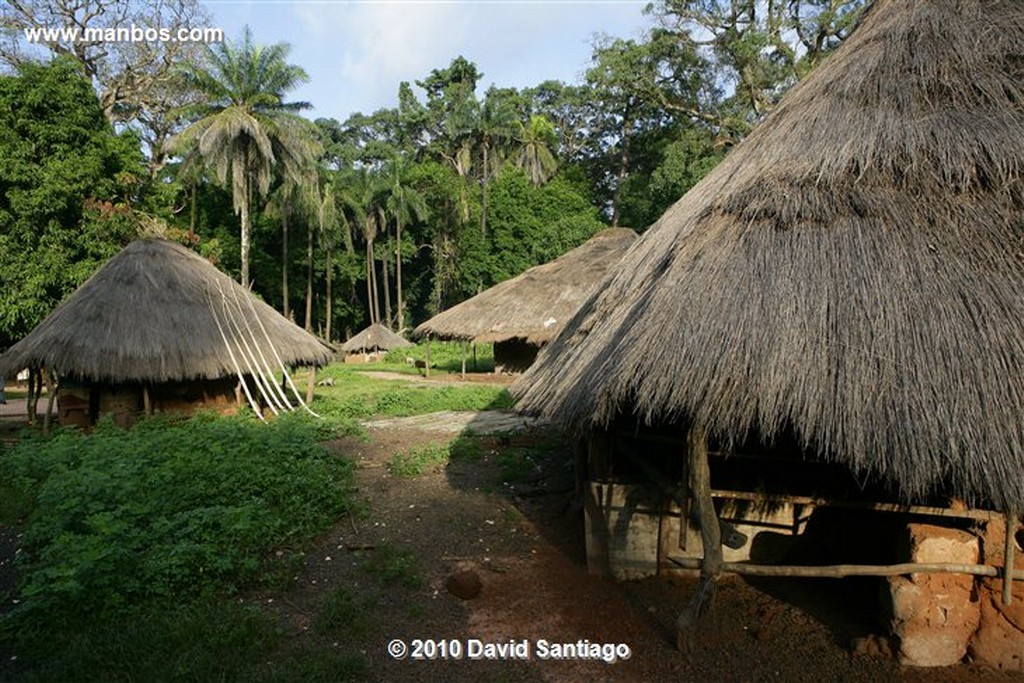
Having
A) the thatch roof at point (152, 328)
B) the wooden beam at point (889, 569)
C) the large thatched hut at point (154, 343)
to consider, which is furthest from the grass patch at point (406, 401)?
the wooden beam at point (889, 569)

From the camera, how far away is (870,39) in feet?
18.7

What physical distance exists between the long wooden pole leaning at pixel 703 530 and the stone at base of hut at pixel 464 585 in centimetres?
167

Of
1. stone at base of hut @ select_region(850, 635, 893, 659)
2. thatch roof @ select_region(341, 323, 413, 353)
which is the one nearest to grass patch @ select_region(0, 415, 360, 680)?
stone at base of hut @ select_region(850, 635, 893, 659)

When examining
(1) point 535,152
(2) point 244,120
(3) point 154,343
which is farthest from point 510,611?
(1) point 535,152

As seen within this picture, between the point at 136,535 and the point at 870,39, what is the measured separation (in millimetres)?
7691

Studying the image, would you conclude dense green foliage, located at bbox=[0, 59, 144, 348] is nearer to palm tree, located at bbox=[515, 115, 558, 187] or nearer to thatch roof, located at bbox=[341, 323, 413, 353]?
thatch roof, located at bbox=[341, 323, 413, 353]

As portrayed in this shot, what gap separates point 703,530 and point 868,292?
71.0 inches

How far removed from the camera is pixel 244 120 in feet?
69.2

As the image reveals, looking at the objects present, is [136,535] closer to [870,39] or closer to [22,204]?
[870,39]

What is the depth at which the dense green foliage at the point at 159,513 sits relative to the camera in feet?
14.7

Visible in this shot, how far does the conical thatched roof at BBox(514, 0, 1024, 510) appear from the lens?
349 centimetres

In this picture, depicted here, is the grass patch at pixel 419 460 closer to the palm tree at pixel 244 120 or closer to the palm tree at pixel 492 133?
the palm tree at pixel 244 120

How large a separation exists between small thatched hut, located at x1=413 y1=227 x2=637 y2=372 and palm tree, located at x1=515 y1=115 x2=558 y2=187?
1630 cm

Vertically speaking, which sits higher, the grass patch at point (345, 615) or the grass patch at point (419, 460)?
the grass patch at point (419, 460)
